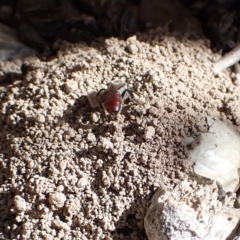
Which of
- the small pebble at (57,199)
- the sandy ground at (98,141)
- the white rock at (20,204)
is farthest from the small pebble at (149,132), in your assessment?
the white rock at (20,204)

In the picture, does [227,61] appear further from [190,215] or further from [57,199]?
[57,199]

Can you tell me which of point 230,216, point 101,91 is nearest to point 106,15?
point 101,91

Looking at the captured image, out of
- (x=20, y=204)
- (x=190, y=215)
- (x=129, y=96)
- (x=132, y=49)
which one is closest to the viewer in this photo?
(x=190, y=215)

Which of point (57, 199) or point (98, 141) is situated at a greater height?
point (98, 141)

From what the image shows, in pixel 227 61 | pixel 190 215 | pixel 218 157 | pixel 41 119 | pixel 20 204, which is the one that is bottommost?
pixel 20 204

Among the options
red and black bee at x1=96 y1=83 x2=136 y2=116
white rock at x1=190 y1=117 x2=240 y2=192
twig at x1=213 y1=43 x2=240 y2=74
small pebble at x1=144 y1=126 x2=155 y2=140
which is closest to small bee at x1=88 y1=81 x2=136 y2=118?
red and black bee at x1=96 y1=83 x2=136 y2=116

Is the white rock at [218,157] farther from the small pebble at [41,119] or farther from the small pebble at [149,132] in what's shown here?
the small pebble at [41,119]

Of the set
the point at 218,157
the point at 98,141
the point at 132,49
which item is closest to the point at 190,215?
the point at 218,157
